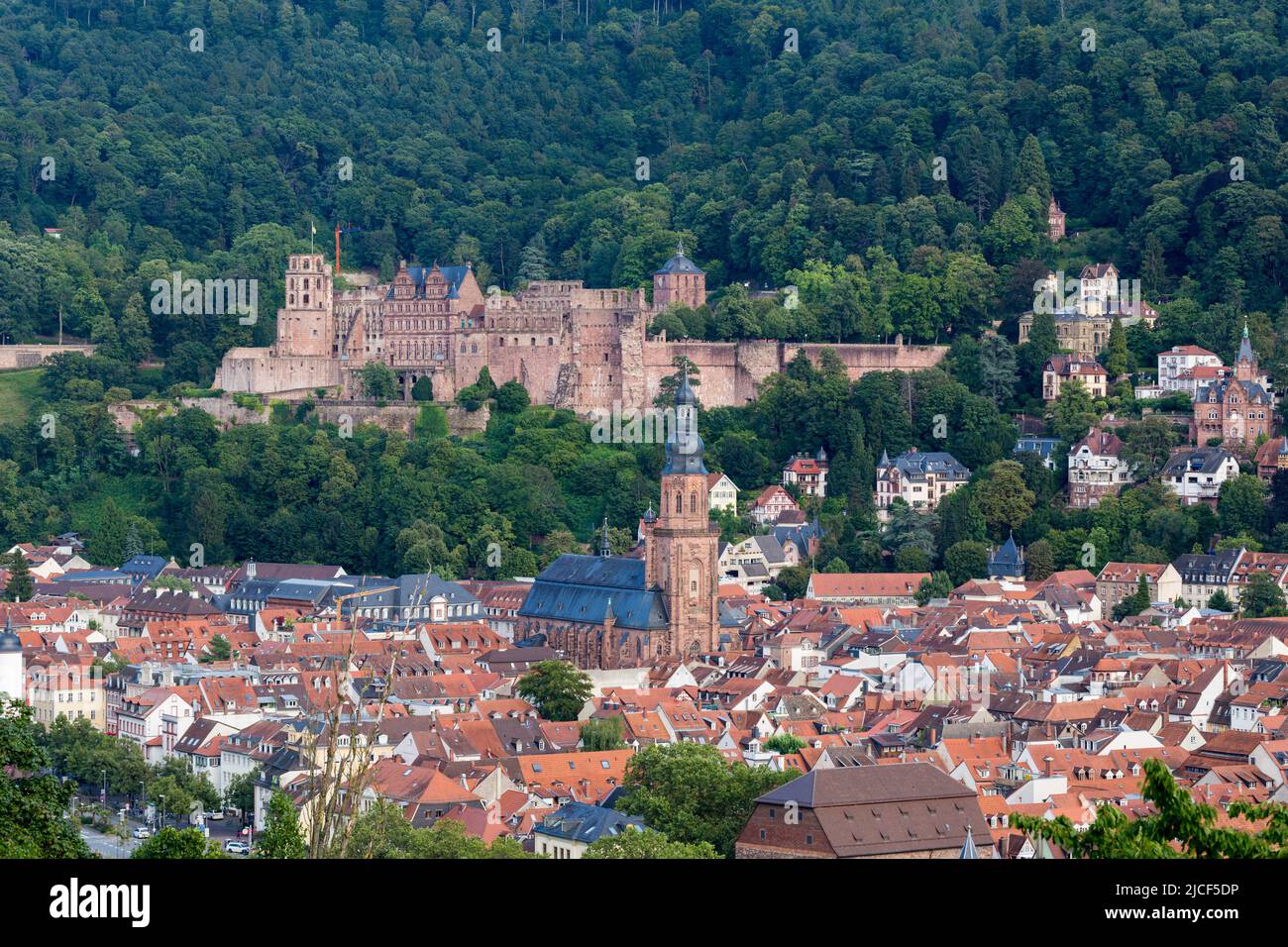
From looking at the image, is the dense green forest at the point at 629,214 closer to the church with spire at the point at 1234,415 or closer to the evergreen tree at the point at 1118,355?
the evergreen tree at the point at 1118,355

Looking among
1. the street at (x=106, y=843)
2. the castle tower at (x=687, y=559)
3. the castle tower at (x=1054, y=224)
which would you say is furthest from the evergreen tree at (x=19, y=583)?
the castle tower at (x=1054, y=224)

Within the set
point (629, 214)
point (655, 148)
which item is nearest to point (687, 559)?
point (629, 214)

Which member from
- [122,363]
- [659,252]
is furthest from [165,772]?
[659,252]

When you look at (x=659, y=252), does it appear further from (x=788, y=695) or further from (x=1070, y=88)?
(x=788, y=695)

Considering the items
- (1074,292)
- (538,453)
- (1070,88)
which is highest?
(1070,88)

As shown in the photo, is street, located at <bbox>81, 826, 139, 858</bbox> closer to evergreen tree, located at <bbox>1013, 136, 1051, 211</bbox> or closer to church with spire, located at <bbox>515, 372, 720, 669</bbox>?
church with spire, located at <bbox>515, 372, 720, 669</bbox>

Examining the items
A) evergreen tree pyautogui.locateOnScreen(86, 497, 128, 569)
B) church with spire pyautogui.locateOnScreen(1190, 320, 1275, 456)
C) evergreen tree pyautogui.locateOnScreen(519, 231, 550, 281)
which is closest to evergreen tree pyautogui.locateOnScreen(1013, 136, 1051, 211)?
church with spire pyautogui.locateOnScreen(1190, 320, 1275, 456)
